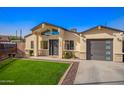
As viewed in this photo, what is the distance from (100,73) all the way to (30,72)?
4059mm

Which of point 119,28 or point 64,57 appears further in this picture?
point 64,57

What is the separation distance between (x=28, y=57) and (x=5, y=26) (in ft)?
10.2

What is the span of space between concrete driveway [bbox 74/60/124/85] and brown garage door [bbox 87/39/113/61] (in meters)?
0.52

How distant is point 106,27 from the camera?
1462cm

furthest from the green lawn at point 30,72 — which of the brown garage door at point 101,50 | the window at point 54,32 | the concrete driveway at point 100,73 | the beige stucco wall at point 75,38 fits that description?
the window at point 54,32

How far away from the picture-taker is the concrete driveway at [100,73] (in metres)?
10.9

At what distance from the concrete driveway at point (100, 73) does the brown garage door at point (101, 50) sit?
→ 517 millimetres

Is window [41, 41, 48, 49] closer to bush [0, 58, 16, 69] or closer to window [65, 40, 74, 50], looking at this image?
window [65, 40, 74, 50]

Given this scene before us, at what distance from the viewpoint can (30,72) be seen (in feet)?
40.7

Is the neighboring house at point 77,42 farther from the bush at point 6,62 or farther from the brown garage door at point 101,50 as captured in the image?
the bush at point 6,62

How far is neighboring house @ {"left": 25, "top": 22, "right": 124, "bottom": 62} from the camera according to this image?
1477 cm
